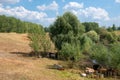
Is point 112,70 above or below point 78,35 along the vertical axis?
below

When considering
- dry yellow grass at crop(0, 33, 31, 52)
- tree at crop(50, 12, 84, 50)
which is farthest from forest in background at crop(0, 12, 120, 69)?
dry yellow grass at crop(0, 33, 31, 52)

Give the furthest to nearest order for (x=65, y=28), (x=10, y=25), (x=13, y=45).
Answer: (x=10, y=25) → (x=13, y=45) → (x=65, y=28)

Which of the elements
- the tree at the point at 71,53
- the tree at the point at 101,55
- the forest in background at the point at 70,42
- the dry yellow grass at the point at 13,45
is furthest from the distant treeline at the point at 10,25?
the tree at the point at 101,55

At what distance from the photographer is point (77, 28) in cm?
2953

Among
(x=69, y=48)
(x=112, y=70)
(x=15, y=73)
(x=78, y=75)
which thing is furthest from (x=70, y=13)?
(x=15, y=73)

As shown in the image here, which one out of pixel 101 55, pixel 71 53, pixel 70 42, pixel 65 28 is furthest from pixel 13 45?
pixel 101 55

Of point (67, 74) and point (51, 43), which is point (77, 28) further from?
point (67, 74)

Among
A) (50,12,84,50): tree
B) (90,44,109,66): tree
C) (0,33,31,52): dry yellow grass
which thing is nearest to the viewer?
(90,44,109,66): tree

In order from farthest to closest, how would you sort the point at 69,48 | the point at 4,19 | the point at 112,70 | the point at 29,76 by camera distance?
1. the point at 4,19
2. the point at 69,48
3. the point at 112,70
4. the point at 29,76

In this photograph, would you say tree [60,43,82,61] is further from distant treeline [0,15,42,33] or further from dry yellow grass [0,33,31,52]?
distant treeline [0,15,42,33]

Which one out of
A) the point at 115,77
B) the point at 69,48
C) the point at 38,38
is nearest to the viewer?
the point at 115,77

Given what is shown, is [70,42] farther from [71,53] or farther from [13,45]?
[13,45]

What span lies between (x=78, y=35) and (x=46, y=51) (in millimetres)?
3993

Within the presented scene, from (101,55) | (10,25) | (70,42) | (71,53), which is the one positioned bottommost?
Result: (101,55)
